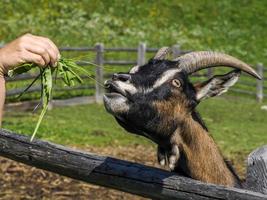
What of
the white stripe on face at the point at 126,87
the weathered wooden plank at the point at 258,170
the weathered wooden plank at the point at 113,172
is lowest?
the weathered wooden plank at the point at 113,172

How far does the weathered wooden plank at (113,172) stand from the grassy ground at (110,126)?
8.83 metres

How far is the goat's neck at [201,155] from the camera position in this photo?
16.3 feet

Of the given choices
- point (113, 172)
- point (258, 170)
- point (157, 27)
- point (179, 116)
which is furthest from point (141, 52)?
point (258, 170)

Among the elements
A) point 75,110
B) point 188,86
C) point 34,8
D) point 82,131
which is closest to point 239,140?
point 82,131

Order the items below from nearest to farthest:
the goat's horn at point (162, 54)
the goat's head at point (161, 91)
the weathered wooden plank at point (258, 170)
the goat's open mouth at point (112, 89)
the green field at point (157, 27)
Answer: the weathered wooden plank at point (258, 170), the goat's open mouth at point (112, 89), the goat's head at point (161, 91), the goat's horn at point (162, 54), the green field at point (157, 27)

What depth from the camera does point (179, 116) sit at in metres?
5.04

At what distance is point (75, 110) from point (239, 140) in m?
4.81

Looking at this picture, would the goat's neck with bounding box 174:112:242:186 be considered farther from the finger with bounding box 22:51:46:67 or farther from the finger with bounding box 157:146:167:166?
the finger with bounding box 22:51:46:67

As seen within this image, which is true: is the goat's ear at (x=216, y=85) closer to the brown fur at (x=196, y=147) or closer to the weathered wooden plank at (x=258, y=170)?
the brown fur at (x=196, y=147)

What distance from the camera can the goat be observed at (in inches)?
191

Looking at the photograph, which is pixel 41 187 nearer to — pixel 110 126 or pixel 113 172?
pixel 110 126

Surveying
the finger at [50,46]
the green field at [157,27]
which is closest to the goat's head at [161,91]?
the finger at [50,46]

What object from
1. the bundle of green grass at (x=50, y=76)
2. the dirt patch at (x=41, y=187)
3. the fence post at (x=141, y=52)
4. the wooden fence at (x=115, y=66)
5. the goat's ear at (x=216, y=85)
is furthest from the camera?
the fence post at (x=141, y=52)

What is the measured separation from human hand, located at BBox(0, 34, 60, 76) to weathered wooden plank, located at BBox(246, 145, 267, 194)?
143 cm
